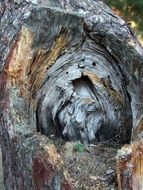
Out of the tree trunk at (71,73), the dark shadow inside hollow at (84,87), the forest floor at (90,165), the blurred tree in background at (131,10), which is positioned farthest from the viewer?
the blurred tree in background at (131,10)

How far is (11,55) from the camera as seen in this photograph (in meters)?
3.38

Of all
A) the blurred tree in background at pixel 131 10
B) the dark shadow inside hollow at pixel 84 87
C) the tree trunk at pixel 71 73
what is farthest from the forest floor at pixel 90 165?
the blurred tree in background at pixel 131 10

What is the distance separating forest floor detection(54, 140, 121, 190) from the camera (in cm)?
269

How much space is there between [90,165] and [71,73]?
885 mm

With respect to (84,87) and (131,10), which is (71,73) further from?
(131,10)

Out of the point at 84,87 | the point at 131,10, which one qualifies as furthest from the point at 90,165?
the point at 131,10

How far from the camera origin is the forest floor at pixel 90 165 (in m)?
2.69

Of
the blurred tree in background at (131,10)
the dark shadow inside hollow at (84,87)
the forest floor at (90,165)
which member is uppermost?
the blurred tree in background at (131,10)

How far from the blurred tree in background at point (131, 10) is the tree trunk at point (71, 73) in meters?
3.19

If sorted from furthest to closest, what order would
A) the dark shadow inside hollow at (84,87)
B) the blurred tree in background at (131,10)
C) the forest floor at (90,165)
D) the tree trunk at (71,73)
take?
the blurred tree in background at (131,10)
the dark shadow inside hollow at (84,87)
the tree trunk at (71,73)
the forest floor at (90,165)

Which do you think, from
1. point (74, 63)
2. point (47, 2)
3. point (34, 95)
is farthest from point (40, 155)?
point (47, 2)

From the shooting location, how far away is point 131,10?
7250 mm

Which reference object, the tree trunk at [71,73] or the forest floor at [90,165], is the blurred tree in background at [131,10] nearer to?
the tree trunk at [71,73]

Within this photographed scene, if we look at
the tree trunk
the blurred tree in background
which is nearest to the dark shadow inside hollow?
the tree trunk
